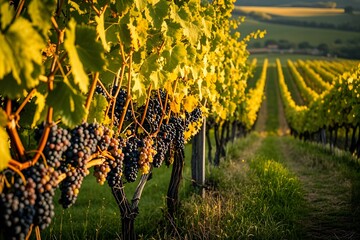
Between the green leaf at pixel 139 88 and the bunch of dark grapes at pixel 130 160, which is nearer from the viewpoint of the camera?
the green leaf at pixel 139 88

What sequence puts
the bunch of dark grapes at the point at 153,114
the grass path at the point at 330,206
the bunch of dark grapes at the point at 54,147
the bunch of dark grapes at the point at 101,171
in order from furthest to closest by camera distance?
the grass path at the point at 330,206 → the bunch of dark grapes at the point at 153,114 → the bunch of dark grapes at the point at 101,171 → the bunch of dark grapes at the point at 54,147

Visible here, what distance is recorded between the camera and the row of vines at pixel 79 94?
2006 millimetres

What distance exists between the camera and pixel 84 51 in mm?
2141

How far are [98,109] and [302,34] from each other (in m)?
141

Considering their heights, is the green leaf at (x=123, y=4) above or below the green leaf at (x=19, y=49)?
above

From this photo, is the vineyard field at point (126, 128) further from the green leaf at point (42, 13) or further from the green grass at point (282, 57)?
the green grass at point (282, 57)

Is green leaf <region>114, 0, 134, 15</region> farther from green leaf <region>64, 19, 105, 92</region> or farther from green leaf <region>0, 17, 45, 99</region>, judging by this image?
green leaf <region>0, 17, 45, 99</region>

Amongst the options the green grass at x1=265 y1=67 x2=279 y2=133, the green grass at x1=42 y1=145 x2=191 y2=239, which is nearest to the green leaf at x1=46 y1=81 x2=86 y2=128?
the green grass at x1=42 y1=145 x2=191 y2=239

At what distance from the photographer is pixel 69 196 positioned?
2623mm

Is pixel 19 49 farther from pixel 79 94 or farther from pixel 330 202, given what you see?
pixel 330 202

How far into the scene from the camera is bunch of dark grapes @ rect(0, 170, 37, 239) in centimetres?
214

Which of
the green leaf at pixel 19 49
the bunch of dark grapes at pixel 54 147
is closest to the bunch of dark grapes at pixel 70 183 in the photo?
the bunch of dark grapes at pixel 54 147

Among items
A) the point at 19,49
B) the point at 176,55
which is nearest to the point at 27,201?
the point at 19,49

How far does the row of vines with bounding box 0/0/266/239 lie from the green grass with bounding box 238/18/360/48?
407 ft
